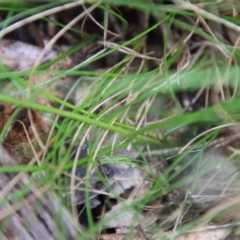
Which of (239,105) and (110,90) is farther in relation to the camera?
(110,90)

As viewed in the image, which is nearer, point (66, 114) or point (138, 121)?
point (66, 114)

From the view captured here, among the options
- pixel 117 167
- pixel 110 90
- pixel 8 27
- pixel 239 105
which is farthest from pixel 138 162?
pixel 8 27

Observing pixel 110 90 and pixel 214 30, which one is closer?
pixel 110 90

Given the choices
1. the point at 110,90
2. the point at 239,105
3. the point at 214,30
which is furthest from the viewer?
the point at 214,30

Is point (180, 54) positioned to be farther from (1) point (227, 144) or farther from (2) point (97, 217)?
(2) point (97, 217)

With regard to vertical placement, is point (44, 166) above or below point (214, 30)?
below

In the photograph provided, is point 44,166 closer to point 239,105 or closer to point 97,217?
point 97,217

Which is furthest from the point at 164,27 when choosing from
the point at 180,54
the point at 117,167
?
the point at 117,167

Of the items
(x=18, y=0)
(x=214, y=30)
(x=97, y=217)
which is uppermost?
(x=18, y=0)

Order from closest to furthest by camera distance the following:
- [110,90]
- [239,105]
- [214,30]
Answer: [239,105], [110,90], [214,30]
